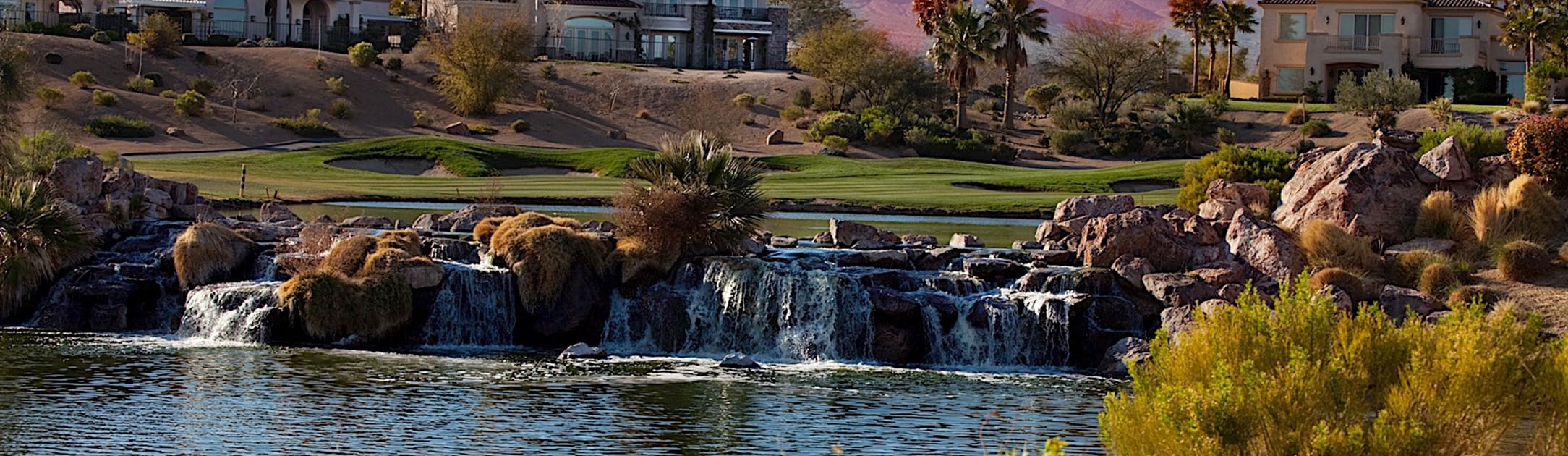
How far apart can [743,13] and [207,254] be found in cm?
7702

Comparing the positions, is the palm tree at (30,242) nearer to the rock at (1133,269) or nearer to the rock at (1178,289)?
the rock at (1133,269)

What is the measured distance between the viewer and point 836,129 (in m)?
81.9

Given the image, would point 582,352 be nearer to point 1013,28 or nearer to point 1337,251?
point 1337,251

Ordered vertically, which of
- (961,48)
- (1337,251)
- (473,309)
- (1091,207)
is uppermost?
(961,48)

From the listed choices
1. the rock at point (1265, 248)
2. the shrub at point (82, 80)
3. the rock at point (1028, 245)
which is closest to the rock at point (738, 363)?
the rock at point (1028, 245)

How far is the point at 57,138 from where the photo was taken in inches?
1718

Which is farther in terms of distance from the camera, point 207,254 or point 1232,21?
point 1232,21

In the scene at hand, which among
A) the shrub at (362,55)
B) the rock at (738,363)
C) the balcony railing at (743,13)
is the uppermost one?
the balcony railing at (743,13)

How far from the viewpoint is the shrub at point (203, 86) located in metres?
81.4

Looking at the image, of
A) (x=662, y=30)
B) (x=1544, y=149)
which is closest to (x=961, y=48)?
(x=662, y=30)

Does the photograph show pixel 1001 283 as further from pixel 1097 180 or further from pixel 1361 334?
pixel 1097 180

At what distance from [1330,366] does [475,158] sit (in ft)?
190

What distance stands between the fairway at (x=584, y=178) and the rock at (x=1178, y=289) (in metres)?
20.2

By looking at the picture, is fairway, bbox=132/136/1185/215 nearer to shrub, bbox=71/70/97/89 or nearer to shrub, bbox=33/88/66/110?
shrub, bbox=33/88/66/110
